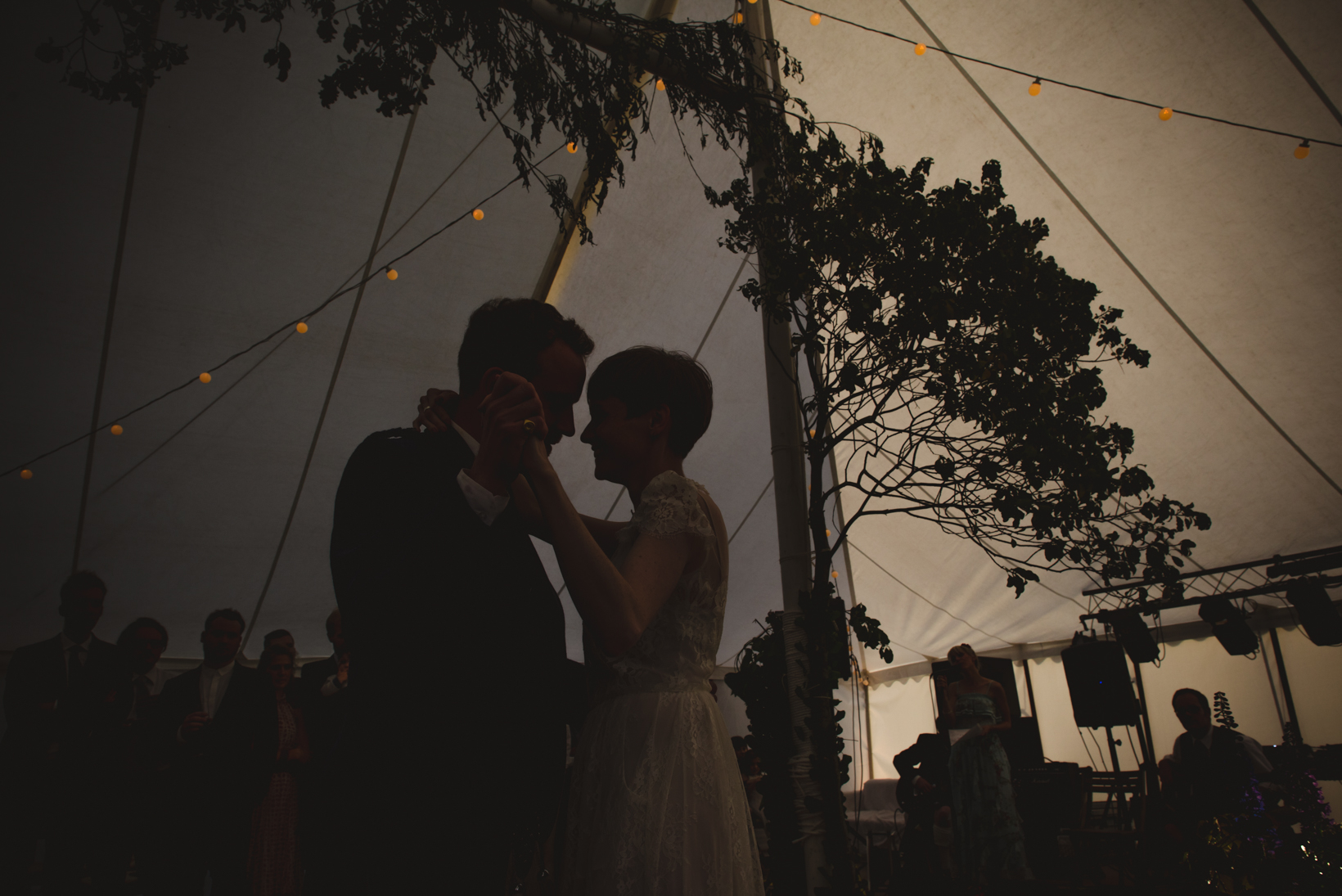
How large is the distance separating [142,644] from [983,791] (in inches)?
192

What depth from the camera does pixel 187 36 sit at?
14.2 ft

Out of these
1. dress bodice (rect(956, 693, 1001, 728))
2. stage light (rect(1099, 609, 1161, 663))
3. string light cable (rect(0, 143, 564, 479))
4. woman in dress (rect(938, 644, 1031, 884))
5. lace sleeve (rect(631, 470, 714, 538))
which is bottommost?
woman in dress (rect(938, 644, 1031, 884))

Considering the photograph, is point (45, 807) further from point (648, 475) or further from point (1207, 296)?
point (1207, 296)

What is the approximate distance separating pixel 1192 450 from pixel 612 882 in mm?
7113

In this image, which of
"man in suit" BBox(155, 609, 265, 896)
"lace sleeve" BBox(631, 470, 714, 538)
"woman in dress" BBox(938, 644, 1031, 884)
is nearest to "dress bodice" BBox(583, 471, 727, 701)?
"lace sleeve" BBox(631, 470, 714, 538)

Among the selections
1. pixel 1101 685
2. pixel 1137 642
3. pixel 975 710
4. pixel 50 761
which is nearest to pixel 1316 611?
pixel 1137 642

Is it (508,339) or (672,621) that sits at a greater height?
(508,339)

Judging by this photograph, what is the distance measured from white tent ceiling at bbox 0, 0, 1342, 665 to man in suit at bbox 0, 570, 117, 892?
2.92 meters

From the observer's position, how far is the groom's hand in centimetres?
84

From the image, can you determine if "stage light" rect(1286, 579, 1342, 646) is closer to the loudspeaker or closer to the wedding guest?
the loudspeaker

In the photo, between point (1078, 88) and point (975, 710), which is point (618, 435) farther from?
point (1078, 88)

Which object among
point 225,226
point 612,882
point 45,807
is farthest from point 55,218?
point 612,882

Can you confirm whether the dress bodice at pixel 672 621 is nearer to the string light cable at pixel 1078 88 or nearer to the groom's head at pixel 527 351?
the groom's head at pixel 527 351

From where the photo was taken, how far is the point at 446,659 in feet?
2.64
